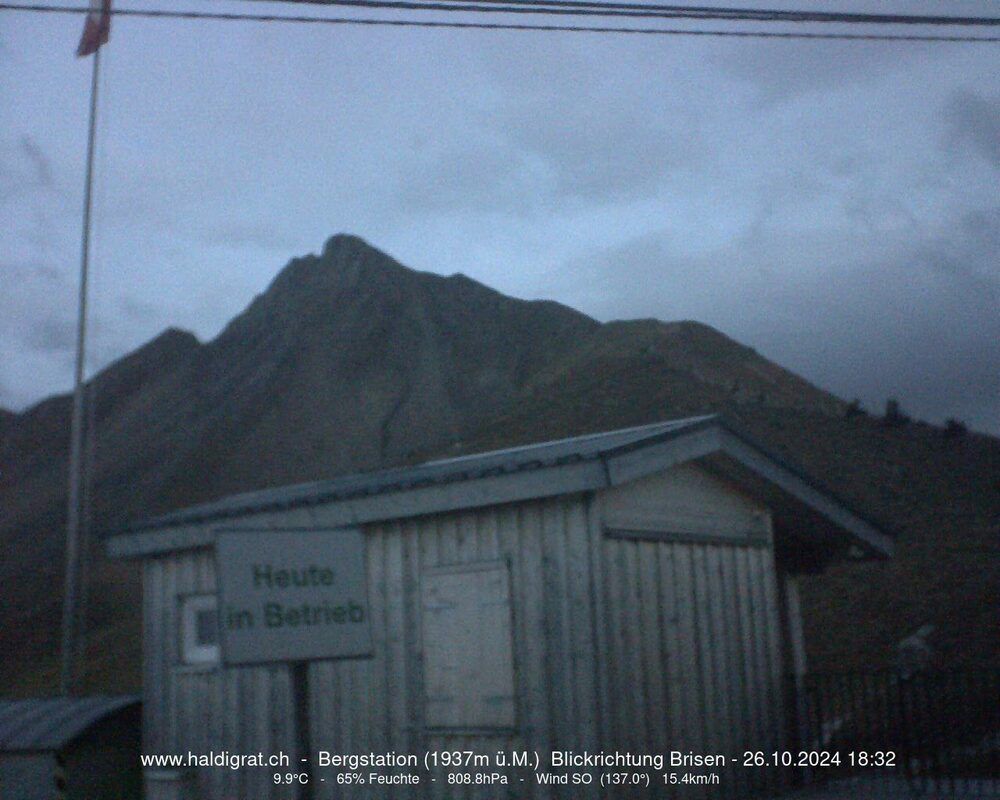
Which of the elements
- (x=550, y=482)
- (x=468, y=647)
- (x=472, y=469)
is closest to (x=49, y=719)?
(x=468, y=647)

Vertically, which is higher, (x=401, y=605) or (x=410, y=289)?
(x=410, y=289)

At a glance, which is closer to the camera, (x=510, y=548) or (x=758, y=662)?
(x=510, y=548)

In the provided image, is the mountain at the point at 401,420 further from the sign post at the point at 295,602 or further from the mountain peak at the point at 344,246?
the sign post at the point at 295,602

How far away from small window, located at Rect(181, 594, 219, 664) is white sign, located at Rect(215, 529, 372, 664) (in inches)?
247

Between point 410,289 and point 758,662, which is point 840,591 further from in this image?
point 410,289

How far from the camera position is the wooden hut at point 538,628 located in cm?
966

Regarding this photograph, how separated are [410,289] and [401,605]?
80.0 meters

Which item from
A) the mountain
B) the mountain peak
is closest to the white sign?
the mountain

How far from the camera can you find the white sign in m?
6.14

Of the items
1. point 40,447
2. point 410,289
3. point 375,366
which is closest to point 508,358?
point 375,366

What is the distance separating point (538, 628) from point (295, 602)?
3804 millimetres

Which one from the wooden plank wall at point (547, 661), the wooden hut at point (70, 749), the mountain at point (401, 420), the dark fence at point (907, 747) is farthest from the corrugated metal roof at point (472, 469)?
the mountain at point (401, 420)

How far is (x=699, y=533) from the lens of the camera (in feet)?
37.0

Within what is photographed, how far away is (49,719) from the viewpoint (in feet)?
38.0
